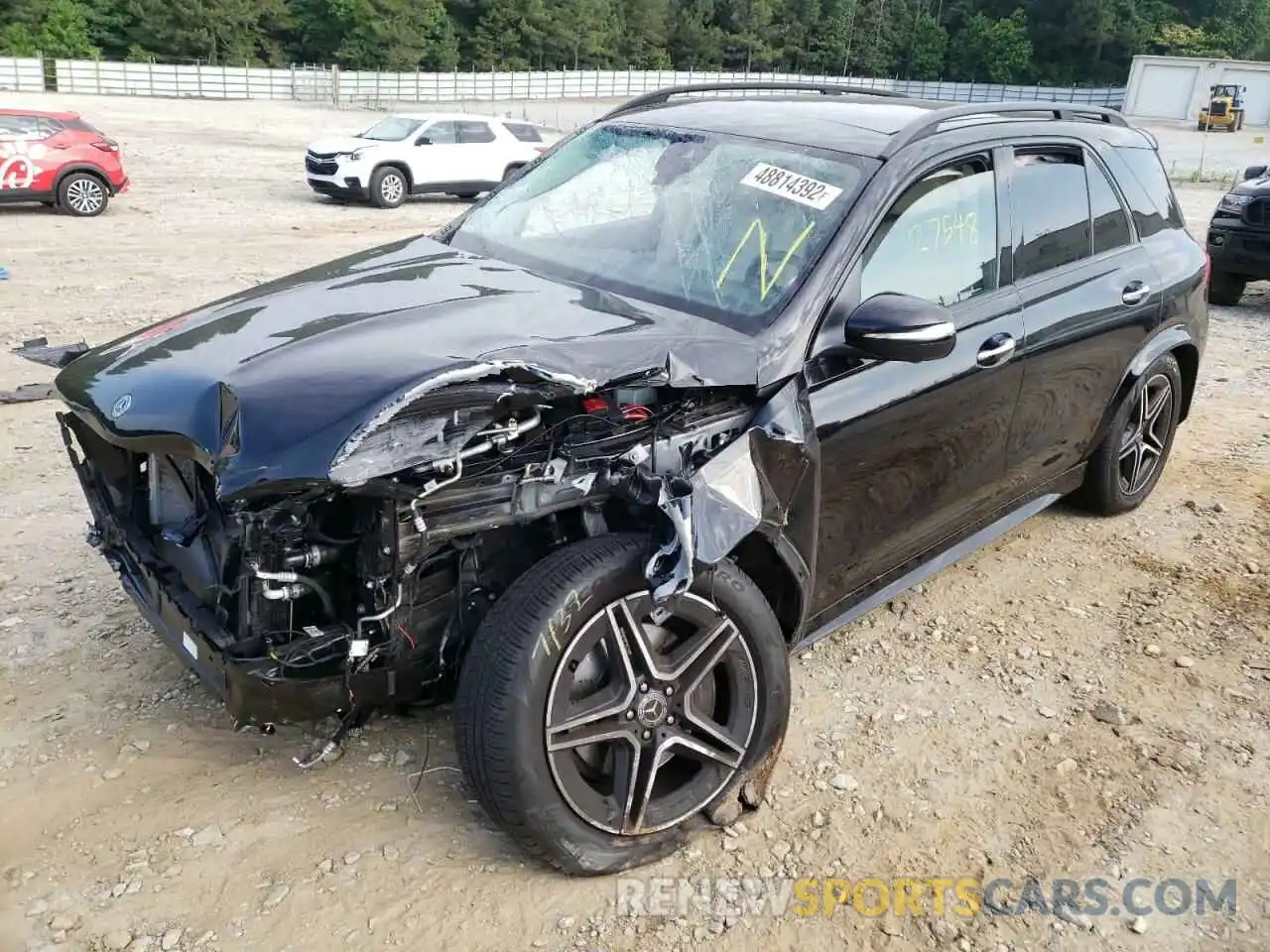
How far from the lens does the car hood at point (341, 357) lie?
7.77 feet

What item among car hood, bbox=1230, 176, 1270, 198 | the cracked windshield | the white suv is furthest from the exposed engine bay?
the white suv

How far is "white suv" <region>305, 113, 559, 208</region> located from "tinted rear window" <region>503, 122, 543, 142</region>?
2 centimetres

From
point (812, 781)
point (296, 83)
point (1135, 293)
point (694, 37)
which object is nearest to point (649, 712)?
point (812, 781)

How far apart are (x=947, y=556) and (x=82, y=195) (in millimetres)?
13635

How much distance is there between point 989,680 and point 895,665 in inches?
13.1

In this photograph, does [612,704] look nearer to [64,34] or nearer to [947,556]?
[947,556]

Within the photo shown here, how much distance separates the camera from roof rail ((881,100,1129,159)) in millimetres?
3398

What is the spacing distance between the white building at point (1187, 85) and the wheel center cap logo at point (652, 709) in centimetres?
5953

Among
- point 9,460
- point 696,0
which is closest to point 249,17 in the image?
point 696,0

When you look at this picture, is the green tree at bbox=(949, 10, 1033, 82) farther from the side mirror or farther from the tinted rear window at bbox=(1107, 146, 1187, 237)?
the side mirror

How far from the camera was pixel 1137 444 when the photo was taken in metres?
4.91

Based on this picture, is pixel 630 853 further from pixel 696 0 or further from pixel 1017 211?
pixel 696 0

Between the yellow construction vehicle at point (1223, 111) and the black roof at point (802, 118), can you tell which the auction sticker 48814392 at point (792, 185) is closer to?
the black roof at point (802, 118)

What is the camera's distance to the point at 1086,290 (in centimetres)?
414
